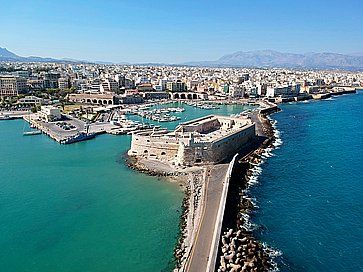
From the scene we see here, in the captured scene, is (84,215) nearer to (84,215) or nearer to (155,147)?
(84,215)

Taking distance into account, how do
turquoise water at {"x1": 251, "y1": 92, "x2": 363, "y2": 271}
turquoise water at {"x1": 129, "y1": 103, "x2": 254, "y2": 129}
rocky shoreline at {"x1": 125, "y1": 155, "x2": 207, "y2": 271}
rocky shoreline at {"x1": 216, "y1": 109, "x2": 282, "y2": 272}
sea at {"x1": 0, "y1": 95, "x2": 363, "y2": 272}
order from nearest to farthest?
A: rocky shoreline at {"x1": 216, "y1": 109, "x2": 282, "y2": 272} → rocky shoreline at {"x1": 125, "y1": 155, "x2": 207, "y2": 271} → sea at {"x1": 0, "y1": 95, "x2": 363, "y2": 272} → turquoise water at {"x1": 251, "y1": 92, "x2": 363, "y2": 271} → turquoise water at {"x1": 129, "y1": 103, "x2": 254, "y2": 129}

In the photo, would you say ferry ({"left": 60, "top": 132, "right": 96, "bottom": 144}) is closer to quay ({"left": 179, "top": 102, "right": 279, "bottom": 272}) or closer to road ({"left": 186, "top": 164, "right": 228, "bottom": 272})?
quay ({"left": 179, "top": 102, "right": 279, "bottom": 272})

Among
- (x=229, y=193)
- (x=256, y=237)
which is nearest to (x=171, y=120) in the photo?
(x=229, y=193)

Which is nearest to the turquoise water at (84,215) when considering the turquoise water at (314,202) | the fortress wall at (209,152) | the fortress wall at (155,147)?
the fortress wall at (155,147)

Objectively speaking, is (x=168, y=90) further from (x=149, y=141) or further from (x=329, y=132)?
(x=149, y=141)

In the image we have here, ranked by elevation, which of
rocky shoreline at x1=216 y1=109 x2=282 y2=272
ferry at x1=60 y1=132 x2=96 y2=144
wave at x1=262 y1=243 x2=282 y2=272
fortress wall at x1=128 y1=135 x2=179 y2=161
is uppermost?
fortress wall at x1=128 y1=135 x2=179 y2=161

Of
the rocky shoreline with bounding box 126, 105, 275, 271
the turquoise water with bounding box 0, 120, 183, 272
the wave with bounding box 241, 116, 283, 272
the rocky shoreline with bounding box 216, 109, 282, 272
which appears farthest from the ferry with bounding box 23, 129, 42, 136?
the rocky shoreline with bounding box 216, 109, 282, 272

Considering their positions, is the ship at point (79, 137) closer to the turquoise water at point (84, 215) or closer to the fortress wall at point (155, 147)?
the turquoise water at point (84, 215)
